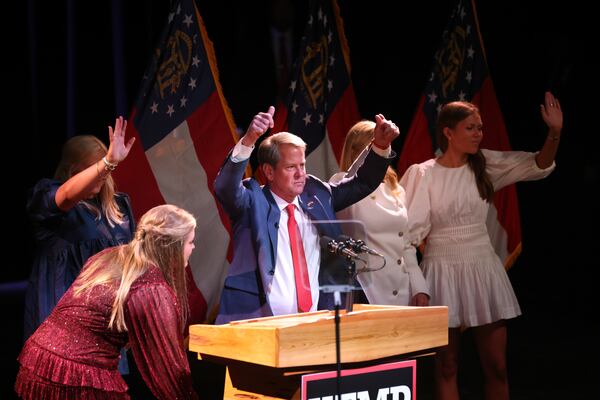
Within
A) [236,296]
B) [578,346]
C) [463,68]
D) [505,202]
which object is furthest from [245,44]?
[236,296]

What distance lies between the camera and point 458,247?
13.1 ft

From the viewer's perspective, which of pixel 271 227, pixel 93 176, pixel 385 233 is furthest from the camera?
pixel 385 233

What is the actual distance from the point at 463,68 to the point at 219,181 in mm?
2751

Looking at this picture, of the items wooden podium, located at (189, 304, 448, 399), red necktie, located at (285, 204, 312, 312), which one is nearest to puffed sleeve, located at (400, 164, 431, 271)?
red necktie, located at (285, 204, 312, 312)

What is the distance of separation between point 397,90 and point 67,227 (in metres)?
3.83

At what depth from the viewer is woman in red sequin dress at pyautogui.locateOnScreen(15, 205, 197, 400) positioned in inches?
102

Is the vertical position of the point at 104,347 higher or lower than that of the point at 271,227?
Answer: lower

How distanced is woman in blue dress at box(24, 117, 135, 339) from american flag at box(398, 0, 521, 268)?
2104 millimetres

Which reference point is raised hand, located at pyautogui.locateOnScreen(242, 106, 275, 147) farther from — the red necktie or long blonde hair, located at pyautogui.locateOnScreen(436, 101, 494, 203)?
long blonde hair, located at pyautogui.locateOnScreen(436, 101, 494, 203)

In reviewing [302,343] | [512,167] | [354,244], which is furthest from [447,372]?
[302,343]

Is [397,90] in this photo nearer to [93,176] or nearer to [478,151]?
[478,151]

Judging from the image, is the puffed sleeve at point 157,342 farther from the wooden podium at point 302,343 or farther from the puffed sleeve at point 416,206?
the puffed sleeve at point 416,206

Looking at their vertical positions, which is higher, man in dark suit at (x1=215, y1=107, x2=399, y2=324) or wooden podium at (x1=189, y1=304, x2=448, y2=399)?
man in dark suit at (x1=215, y1=107, x2=399, y2=324)

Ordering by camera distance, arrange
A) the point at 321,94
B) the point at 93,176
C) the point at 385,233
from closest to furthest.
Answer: the point at 93,176 → the point at 385,233 → the point at 321,94
